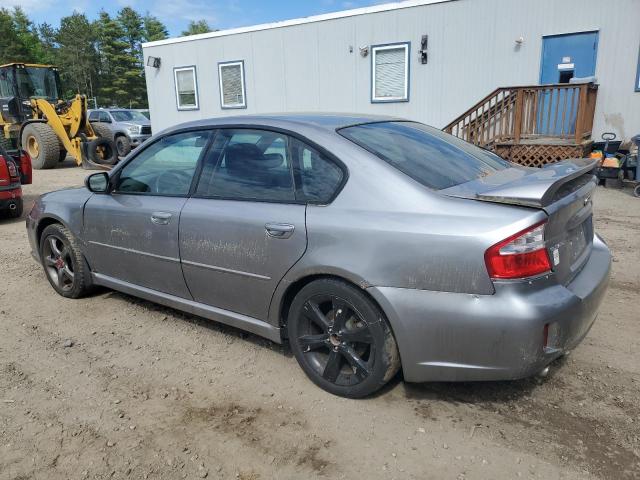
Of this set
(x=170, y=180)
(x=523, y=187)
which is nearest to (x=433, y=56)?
(x=170, y=180)

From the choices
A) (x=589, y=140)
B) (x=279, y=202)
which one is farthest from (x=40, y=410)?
(x=589, y=140)

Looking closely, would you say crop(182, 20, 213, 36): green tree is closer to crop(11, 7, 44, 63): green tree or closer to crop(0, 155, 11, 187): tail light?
crop(11, 7, 44, 63): green tree

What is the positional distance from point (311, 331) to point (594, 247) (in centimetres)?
179

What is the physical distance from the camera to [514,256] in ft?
7.56

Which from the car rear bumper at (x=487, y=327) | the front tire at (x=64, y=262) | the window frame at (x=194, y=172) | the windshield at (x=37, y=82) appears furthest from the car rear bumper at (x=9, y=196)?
the windshield at (x=37, y=82)

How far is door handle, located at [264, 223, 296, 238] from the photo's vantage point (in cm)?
286

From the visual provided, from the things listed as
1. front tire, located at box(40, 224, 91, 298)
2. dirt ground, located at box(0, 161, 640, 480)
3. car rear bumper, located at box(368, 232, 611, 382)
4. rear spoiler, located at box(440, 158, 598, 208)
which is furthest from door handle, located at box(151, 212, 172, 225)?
rear spoiler, located at box(440, 158, 598, 208)

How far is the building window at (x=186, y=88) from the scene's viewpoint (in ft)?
50.4

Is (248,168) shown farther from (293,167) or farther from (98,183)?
(98,183)

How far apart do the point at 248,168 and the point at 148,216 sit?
893 mm

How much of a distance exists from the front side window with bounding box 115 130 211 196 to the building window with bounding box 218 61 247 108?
1112 cm

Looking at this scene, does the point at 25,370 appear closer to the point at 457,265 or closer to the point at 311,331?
the point at 311,331

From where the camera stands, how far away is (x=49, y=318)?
13.7 feet

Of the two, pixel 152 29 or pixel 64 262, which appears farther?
pixel 152 29
